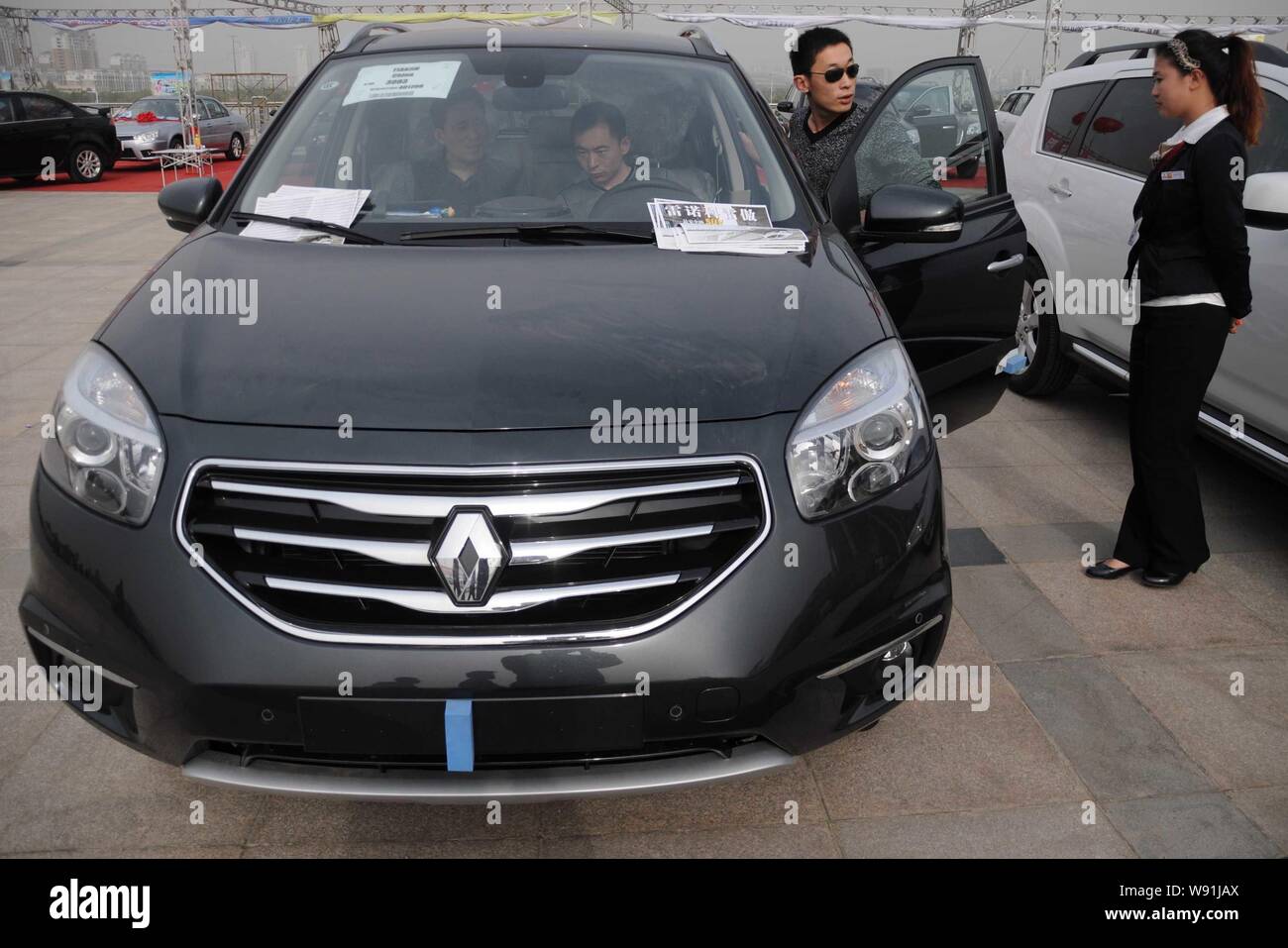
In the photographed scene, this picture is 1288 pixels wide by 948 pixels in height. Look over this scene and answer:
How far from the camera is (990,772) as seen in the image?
2586mm

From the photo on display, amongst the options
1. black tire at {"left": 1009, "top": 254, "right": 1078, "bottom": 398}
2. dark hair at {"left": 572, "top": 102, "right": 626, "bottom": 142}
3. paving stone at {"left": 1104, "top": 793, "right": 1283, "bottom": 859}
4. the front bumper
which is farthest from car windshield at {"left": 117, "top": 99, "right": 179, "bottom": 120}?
paving stone at {"left": 1104, "top": 793, "right": 1283, "bottom": 859}

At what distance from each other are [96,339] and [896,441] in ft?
5.36

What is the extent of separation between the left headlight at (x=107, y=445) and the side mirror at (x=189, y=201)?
3.13ft

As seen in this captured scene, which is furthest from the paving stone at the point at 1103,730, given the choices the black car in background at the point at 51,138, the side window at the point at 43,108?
the side window at the point at 43,108

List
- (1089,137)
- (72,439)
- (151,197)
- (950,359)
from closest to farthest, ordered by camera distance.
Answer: (72,439) < (950,359) < (1089,137) < (151,197)

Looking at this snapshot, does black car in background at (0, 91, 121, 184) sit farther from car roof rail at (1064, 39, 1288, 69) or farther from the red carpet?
car roof rail at (1064, 39, 1288, 69)

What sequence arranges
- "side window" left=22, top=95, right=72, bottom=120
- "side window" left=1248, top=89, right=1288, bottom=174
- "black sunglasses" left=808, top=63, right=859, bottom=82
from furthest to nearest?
"side window" left=22, top=95, right=72, bottom=120 → "black sunglasses" left=808, top=63, right=859, bottom=82 → "side window" left=1248, top=89, right=1288, bottom=174

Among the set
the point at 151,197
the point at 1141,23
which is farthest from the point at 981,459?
the point at 1141,23

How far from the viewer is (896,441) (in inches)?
83.0

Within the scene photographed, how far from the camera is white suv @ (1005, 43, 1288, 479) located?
3732 millimetres

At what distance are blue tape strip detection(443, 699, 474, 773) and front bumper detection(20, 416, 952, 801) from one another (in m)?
0.02

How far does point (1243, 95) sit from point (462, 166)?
7.43 feet

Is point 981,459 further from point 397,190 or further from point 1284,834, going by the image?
point 397,190
